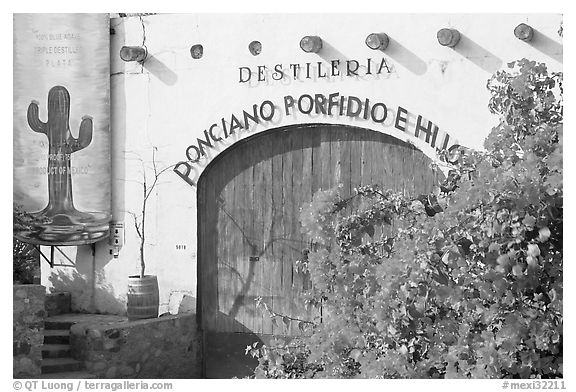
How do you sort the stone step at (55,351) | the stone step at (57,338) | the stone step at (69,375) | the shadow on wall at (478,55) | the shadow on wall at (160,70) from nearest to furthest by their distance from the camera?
the shadow on wall at (478,55)
the stone step at (69,375)
the stone step at (55,351)
the stone step at (57,338)
the shadow on wall at (160,70)

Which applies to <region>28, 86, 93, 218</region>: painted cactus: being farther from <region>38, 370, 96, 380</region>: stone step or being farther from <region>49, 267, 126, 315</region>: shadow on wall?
<region>38, 370, 96, 380</region>: stone step

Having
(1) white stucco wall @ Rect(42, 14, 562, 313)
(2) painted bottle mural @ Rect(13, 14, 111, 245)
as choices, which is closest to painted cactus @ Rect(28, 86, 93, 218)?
(2) painted bottle mural @ Rect(13, 14, 111, 245)

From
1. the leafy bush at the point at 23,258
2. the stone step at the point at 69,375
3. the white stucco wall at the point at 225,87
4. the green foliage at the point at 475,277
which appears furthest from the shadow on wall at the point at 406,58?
the leafy bush at the point at 23,258

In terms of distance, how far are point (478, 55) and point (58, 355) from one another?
14.9 feet

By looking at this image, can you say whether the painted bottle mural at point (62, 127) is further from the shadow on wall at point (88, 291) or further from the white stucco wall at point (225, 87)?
the shadow on wall at point (88, 291)

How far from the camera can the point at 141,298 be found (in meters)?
8.23

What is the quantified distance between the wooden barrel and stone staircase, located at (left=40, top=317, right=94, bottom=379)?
0.63 metres

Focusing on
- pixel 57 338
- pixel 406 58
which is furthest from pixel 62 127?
pixel 406 58

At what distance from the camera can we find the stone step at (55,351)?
26.3ft

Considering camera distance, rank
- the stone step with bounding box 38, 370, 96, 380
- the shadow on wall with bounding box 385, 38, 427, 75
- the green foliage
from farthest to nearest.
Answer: the stone step with bounding box 38, 370, 96, 380
the shadow on wall with bounding box 385, 38, 427, 75
the green foliage

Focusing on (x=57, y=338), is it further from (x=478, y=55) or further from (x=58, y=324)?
(x=478, y=55)

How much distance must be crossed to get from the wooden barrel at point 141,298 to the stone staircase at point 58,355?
0.63m

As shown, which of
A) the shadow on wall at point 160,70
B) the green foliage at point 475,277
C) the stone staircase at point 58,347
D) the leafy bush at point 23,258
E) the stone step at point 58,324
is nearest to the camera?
the green foliage at point 475,277

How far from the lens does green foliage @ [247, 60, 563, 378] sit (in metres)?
4.09
